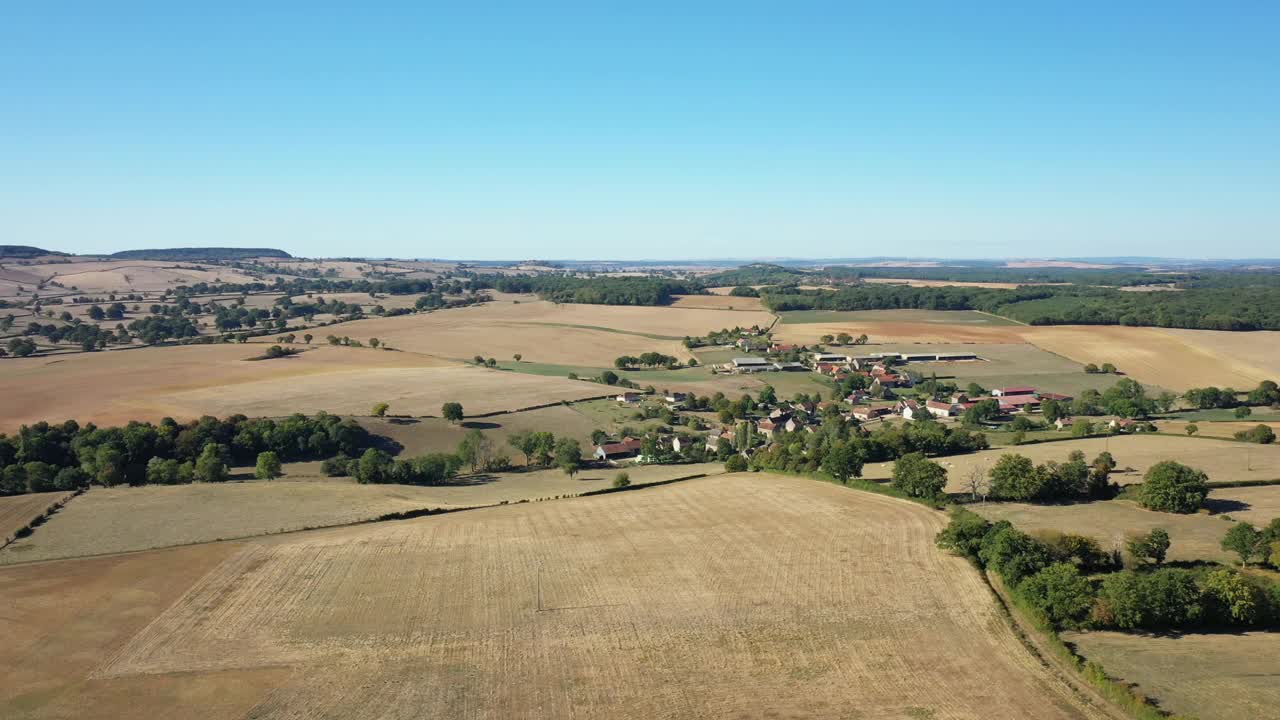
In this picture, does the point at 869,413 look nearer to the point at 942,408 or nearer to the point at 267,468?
the point at 942,408

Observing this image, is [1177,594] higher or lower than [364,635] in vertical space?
higher

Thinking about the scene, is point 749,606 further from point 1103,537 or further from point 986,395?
point 986,395

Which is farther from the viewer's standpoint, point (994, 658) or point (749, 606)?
point (749, 606)

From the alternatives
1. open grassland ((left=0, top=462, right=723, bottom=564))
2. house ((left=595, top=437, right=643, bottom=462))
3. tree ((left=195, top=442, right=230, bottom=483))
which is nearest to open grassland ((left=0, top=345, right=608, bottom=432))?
house ((left=595, top=437, right=643, bottom=462))

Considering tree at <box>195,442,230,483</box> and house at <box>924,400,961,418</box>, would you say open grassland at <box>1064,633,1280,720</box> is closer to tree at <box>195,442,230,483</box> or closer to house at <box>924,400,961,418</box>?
tree at <box>195,442,230,483</box>

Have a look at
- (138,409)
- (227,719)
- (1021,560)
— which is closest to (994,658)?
(1021,560)

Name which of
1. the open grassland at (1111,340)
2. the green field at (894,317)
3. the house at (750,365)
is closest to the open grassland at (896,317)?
the green field at (894,317)

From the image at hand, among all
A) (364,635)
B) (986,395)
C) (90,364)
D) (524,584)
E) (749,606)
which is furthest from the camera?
(90,364)

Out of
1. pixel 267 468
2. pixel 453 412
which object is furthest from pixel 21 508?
pixel 453 412
